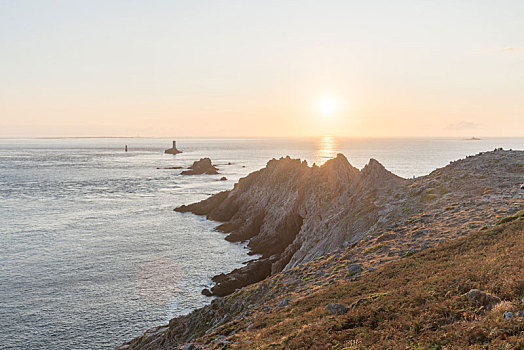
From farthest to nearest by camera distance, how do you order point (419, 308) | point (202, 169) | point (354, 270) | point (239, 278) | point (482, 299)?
1. point (202, 169)
2. point (239, 278)
3. point (354, 270)
4. point (419, 308)
5. point (482, 299)

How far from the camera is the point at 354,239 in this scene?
3494cm

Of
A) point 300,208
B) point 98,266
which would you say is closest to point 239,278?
point 98,266

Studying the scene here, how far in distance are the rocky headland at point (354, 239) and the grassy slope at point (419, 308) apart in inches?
9.1

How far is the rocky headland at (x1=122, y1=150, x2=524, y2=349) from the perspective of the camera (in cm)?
2255

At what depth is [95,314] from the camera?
39750 mm

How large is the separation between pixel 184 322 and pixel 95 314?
1629 centimetres

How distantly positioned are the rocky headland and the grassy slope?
0.76ft

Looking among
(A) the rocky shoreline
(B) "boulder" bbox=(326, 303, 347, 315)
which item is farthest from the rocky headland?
(A) the rocky shoreline

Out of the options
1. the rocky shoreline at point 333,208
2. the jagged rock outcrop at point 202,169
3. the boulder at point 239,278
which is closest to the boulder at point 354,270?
the rocky shoreline at point 333,208

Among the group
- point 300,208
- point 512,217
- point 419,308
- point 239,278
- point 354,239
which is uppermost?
point 512,217

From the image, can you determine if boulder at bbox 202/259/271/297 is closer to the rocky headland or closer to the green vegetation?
the rocky headland

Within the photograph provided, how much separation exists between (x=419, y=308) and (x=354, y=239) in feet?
65.2

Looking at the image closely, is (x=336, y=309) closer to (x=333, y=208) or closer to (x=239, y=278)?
(x=239, y=278)

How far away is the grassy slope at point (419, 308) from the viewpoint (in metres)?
12.6
